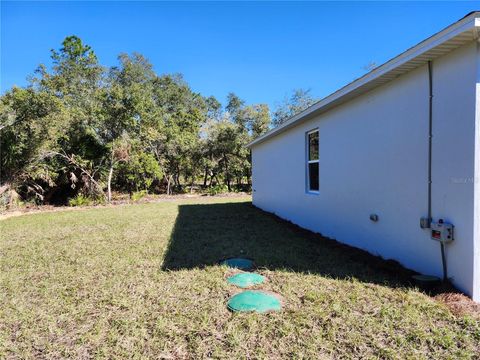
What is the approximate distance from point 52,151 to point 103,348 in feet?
40.5

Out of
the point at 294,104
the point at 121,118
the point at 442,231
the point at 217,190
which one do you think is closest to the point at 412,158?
the point at 442,231

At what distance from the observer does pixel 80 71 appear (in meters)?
20.7

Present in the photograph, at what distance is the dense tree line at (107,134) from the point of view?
11125 millimetres

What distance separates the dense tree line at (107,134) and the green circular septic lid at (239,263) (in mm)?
10164

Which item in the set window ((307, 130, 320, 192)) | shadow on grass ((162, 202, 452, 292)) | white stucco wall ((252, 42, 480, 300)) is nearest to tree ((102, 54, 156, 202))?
shadow on grass ((162, 202, 452, 292))

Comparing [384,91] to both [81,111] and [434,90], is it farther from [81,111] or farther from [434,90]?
[81,111]

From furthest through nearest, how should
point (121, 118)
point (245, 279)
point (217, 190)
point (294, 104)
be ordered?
point (294, 104) < point (217, 190) < point (121, 118) < point (245, 279)

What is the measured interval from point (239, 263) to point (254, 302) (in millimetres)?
1412

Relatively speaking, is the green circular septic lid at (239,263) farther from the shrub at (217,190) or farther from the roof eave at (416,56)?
the shrub at (217,190)

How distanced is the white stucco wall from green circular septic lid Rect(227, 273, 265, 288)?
6.69ft

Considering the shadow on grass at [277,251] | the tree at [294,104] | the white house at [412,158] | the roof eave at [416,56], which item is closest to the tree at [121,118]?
the shadow on grass at [277,251]

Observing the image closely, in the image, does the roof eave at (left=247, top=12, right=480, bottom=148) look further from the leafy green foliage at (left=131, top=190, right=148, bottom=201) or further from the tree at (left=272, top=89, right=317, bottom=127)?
the tree at (left=272, top=89, right=317, bottom=127)

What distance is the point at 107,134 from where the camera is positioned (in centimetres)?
1399

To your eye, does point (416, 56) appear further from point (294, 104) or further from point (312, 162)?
point (294, 104)
